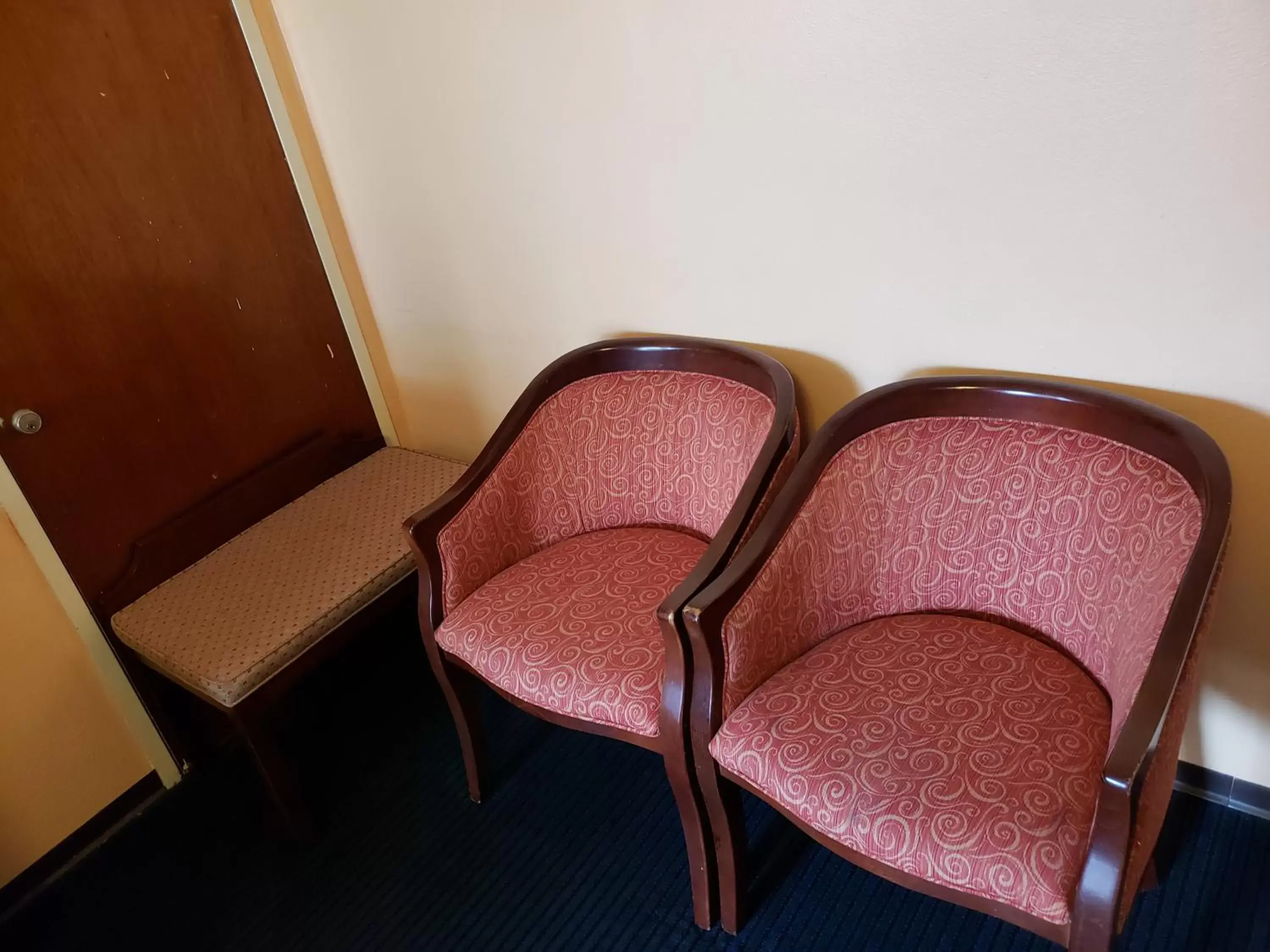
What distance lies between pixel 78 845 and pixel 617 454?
4.43ft

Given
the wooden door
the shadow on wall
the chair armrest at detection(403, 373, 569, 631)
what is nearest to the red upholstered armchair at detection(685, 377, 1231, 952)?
the shadow on wall

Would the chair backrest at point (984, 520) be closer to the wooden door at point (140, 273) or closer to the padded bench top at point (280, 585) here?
the padded bench top at point (280, 585)

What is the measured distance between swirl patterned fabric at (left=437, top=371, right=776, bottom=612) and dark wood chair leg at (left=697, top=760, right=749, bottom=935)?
0.49 m

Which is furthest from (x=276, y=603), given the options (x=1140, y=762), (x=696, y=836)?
(x=1140, y=762)

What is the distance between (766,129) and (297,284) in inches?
45.4

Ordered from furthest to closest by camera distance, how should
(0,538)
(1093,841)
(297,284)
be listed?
1. (297,284)
2. (0,538)
3. (1093,841)

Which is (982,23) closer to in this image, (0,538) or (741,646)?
(741,646)

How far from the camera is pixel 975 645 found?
132 cm

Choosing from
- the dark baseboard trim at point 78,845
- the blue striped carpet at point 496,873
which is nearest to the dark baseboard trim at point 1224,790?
the blue striped carpet at point 496,873

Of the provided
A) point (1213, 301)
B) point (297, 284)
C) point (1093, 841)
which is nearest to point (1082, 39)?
point (1213, 301)

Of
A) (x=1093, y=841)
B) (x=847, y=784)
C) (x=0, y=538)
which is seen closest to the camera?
(x=1093, y=841)

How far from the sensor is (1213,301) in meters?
1.20

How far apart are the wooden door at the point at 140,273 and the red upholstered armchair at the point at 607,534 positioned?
2.17 ft

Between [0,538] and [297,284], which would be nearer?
[0,538]
